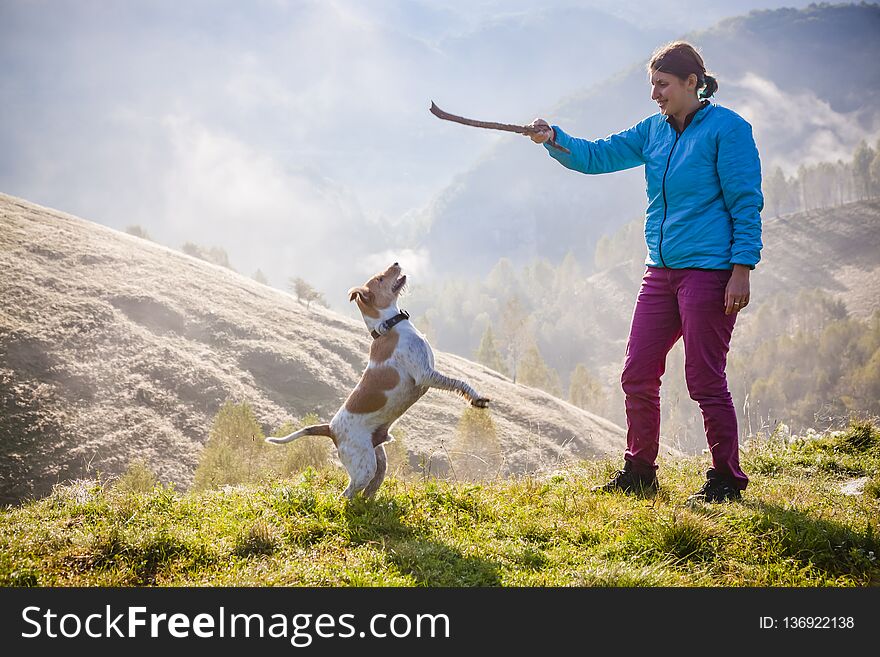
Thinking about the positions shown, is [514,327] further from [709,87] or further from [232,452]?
[709,87]

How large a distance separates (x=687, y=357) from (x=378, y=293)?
120 inches

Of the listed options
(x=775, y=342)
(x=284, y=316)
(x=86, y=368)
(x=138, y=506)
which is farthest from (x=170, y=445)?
(x=775, y=342)

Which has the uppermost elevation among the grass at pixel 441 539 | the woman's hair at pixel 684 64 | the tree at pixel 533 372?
the tree at pixel 533 372

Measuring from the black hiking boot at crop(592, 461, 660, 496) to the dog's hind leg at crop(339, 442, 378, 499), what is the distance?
7.32ft

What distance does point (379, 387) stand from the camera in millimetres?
5027

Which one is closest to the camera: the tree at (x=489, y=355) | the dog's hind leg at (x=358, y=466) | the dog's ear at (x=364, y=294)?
the dog's hind leg at (x=358, y=466)

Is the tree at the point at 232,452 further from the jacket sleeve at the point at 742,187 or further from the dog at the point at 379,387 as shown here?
the jacket sleeve at the point at 742,187

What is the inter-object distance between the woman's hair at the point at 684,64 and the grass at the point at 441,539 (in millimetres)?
3850

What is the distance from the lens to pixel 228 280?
4812 centimetres

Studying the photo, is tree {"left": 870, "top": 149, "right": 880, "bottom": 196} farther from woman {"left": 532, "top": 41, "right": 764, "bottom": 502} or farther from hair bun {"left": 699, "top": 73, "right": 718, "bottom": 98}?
woman {"left": 532, "top": 41, "right": 764, "bottom": 502}

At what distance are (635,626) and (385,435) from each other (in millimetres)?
2891

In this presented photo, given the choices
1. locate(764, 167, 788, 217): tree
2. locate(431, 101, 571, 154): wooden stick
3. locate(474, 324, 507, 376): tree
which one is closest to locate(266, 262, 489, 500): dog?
locate(431, 101, 571, 154): wooden stick

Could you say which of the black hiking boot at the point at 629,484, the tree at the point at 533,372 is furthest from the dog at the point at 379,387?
the tree at the point at 533,372

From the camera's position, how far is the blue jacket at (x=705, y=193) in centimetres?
475
